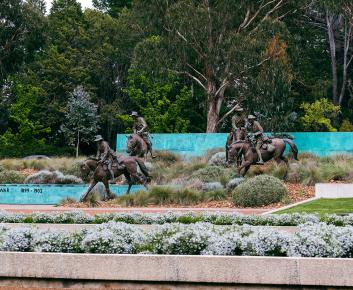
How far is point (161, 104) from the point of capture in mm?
52594

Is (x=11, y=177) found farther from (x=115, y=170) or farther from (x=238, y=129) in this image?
(x=238, y=129)

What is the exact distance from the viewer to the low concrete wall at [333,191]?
25.0 metres

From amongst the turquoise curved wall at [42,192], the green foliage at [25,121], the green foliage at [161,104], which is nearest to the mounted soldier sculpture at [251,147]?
the turquoise curved wall at [42,192]

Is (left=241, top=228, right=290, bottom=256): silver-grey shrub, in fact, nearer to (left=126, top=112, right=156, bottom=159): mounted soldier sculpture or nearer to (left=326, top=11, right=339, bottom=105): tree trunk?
(left=126, top=112, right=156, bottom=159): mounted soldier sculpture

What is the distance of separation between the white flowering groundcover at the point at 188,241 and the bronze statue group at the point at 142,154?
15.1m

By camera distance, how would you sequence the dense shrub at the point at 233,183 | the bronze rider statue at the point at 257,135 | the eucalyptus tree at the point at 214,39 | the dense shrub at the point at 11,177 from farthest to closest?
the eucalyptus tree at the point at 214,39
the dense shrub at the point at 11,177
the bronze rider statue at the point at 257,135
the dense shrub at the point at 233,183

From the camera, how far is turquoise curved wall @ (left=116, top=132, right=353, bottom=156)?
39.6 m

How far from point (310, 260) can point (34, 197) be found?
2201 centimetres

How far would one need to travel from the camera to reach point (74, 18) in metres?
59.6

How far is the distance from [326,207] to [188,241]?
12.1 m

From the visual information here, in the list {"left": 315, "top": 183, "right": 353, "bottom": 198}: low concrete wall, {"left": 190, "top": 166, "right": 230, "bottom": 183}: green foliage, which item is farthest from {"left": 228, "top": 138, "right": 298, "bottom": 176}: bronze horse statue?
{"left": 315, "top": 183, "right": 353, "bottom": 198}: low concrete wall

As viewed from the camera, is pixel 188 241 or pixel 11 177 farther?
pixel 11 177

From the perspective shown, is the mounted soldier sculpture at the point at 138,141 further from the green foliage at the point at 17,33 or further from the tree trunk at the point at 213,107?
the green foliage at the point at 17,33

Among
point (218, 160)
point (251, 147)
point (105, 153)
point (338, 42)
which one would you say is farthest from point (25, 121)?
point (251, 147)
